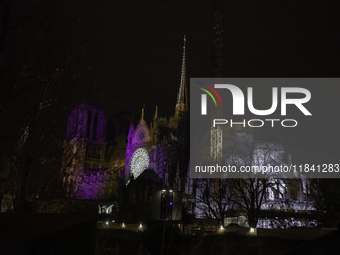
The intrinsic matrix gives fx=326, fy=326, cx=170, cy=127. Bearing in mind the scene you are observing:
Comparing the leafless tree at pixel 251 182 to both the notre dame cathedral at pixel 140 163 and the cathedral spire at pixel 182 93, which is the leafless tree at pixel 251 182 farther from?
the cathedral spire at pixel 182 93

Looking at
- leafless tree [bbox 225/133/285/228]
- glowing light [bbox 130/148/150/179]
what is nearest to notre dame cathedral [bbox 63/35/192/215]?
glowing light [bbox 130/148/150/179]

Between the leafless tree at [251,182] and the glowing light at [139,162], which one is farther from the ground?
the glowing light at [139,162]

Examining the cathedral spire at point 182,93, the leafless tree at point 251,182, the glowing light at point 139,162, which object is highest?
the cathedral spire at point 182,93

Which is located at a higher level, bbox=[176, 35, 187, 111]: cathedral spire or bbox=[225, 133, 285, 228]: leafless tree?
bbox=[176, 35, 187, 111]: cathedral spire

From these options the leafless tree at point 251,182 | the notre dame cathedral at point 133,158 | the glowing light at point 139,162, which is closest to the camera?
the leafless tree at point 251,182

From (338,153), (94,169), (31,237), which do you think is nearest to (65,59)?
(31,237)

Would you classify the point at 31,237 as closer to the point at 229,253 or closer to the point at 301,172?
the point at 229,253

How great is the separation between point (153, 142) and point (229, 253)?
49893 mm

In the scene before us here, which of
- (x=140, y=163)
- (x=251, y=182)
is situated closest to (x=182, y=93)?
(x=140, y=163)

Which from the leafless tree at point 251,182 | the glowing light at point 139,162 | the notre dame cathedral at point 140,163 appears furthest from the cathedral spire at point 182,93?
the leafless tree at point 251,182

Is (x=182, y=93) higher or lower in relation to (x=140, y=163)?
higher

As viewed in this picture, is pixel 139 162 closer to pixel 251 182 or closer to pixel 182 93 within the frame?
pixel 251 182

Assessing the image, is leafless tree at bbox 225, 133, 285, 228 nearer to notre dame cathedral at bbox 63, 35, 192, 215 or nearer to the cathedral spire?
notre dame cathedral at bbox 63, 35, 192, 215

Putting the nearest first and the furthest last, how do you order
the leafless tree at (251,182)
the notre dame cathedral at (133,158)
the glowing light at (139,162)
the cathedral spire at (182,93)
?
the leafless tree at (251,182)
the notre dame cathedral at (133,158)
the glowing light at (139,162)
the cathedral spire at (182,93)
